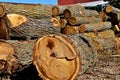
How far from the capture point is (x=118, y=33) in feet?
45.2

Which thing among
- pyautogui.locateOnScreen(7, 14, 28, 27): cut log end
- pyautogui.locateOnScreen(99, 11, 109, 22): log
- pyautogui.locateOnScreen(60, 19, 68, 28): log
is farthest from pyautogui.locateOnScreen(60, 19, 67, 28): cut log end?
pyautogui.locateOnScreen(7, 14, 28, 27): cut log end

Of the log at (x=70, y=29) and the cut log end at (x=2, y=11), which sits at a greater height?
the cut log end at (x=2, y=11)

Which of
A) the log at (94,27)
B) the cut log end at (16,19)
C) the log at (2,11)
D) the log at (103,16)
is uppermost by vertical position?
the log at (2,11)

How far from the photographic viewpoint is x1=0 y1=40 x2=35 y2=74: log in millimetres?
5572

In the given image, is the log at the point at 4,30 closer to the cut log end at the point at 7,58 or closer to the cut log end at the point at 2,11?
the cut log end at the point at 2,11

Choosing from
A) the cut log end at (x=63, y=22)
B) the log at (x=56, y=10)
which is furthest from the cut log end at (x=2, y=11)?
the cut log end at (x=63, y=22)

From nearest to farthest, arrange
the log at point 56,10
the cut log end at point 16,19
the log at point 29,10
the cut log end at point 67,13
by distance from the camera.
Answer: the cut log end at point 16,19 → the log at point 29,10 → the log at point 56,10 → the cut log end at point 67,13

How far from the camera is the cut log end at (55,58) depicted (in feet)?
18.2

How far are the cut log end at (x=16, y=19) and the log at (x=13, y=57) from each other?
4.45ft

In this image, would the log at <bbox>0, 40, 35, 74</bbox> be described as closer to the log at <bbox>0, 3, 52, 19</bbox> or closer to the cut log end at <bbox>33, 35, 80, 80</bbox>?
the cut log end at <bbox>33, 35, 80, 80</bbox>

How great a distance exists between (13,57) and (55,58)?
2.43 feet

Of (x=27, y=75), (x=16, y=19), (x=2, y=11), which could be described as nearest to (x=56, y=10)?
(x=16, y=19)

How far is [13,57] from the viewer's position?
18.5 feet

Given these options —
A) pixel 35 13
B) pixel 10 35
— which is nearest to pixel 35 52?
pixel 10 35
